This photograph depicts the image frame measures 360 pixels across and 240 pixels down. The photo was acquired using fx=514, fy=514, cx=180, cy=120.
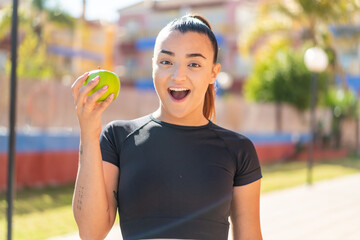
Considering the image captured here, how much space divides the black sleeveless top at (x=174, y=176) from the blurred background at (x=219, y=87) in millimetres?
567

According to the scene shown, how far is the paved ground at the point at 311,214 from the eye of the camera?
5.95m

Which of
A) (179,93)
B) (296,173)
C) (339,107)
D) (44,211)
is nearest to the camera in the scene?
(179,93)

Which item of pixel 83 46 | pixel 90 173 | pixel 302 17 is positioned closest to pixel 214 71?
pixel 90 173

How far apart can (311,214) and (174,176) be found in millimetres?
5900

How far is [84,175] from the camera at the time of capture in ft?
5.88

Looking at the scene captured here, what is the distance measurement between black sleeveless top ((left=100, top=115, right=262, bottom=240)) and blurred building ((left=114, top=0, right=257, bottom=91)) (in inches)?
1293

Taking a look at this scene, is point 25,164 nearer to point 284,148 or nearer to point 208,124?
point 208,124

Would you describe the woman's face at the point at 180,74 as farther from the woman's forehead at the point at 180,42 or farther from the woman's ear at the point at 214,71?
the woman's ear at the point at 214,71

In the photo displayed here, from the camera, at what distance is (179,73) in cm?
191

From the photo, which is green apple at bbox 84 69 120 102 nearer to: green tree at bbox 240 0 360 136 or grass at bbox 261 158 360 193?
grass at bbox 261 158 360 193

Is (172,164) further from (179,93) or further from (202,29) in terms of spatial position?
(202,29)

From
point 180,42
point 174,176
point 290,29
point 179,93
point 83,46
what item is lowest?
point 174,176

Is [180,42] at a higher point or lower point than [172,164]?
higher

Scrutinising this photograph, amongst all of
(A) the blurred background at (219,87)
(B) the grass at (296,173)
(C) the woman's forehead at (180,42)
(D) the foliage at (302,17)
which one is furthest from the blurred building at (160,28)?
(C) the woman's forehead at (180,42)
